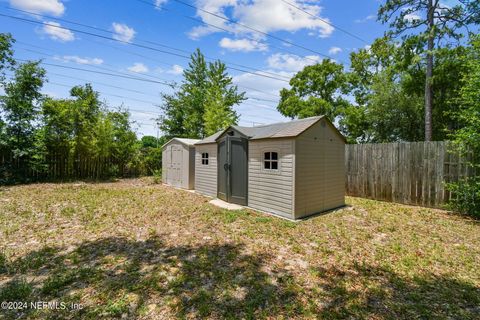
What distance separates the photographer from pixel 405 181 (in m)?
7.60

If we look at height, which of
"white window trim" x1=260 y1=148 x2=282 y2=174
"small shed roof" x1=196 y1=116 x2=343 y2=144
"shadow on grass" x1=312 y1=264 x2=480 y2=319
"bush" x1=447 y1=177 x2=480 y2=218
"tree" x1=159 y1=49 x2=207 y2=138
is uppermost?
"tree" x1=159 y1=49 x2=207 y2=138

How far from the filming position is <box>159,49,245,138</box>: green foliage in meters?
16.1

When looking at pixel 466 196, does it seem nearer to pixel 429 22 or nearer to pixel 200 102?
pixel 429 22

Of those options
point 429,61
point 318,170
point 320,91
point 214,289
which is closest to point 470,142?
point 318,170

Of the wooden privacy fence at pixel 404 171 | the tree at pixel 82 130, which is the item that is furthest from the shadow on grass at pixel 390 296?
the tree at pixel 82 130

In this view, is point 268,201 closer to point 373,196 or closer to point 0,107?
point 373,196

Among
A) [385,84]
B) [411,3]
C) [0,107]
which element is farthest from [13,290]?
[385,84]

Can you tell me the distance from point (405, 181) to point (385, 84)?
8.45 m

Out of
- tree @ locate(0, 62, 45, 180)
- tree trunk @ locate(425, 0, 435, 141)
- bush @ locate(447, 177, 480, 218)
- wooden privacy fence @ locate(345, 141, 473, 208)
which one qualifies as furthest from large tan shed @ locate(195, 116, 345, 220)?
tree @ locate(0, 62, 45, 180)

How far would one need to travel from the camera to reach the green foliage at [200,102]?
16109 millimetres

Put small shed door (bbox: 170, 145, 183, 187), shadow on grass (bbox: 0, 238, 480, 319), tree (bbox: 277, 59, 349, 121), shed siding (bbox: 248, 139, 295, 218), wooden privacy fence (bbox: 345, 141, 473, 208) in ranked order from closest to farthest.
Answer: shadow on grass (bbox: 0, 238, 480, 319)
shed siding (bbox: 248, 139, 295, 218)
wooden privacy fence (bbox: 345, 141, 473, 208)
small shed door (bbox: 170, 145, 183, 187)
tree (bbox: 277, 59, 349, 121)

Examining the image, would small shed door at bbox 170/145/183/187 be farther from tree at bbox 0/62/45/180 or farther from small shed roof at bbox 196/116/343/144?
tree at bbox 0/62/45/180

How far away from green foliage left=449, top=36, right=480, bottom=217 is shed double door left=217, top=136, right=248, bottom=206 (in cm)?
563

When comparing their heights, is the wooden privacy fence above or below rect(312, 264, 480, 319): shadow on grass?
above
